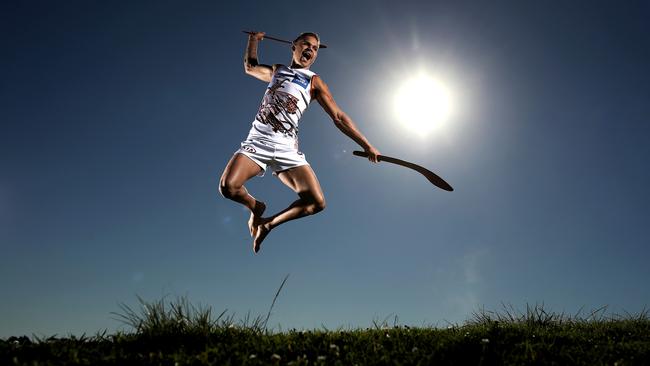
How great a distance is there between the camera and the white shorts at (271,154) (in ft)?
24.6

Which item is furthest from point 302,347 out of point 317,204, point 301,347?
point 317,204

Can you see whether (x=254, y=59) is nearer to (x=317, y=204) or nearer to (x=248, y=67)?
(x=248, y=67)

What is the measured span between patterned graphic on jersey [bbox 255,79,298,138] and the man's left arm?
46 centimetres

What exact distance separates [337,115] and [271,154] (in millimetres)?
1220

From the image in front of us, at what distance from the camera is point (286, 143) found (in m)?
7.59

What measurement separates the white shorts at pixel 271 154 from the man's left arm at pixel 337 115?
2.64ft

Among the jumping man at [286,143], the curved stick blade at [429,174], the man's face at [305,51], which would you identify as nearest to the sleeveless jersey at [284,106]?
the jumping man at [286,143]

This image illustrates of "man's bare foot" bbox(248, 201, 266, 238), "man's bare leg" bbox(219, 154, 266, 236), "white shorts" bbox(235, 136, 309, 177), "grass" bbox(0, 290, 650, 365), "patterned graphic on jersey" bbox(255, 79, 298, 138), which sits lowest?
"grass" bbox(0, 290, 650, 365)

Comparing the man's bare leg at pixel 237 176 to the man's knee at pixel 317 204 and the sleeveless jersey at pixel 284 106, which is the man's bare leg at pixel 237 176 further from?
the man's knee at pixel 317 204

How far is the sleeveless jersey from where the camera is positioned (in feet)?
24.8

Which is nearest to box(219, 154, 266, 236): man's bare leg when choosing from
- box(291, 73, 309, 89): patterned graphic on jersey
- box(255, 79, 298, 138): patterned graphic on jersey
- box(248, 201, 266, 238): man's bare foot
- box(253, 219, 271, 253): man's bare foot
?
box(248, 201, 266, 238): man's bare foot

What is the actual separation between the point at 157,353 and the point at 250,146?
10.3 feet

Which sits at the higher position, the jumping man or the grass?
the jumping man

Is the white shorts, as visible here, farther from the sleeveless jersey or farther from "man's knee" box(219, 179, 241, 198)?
"man's knee" box(219, 179, 241, 198)
